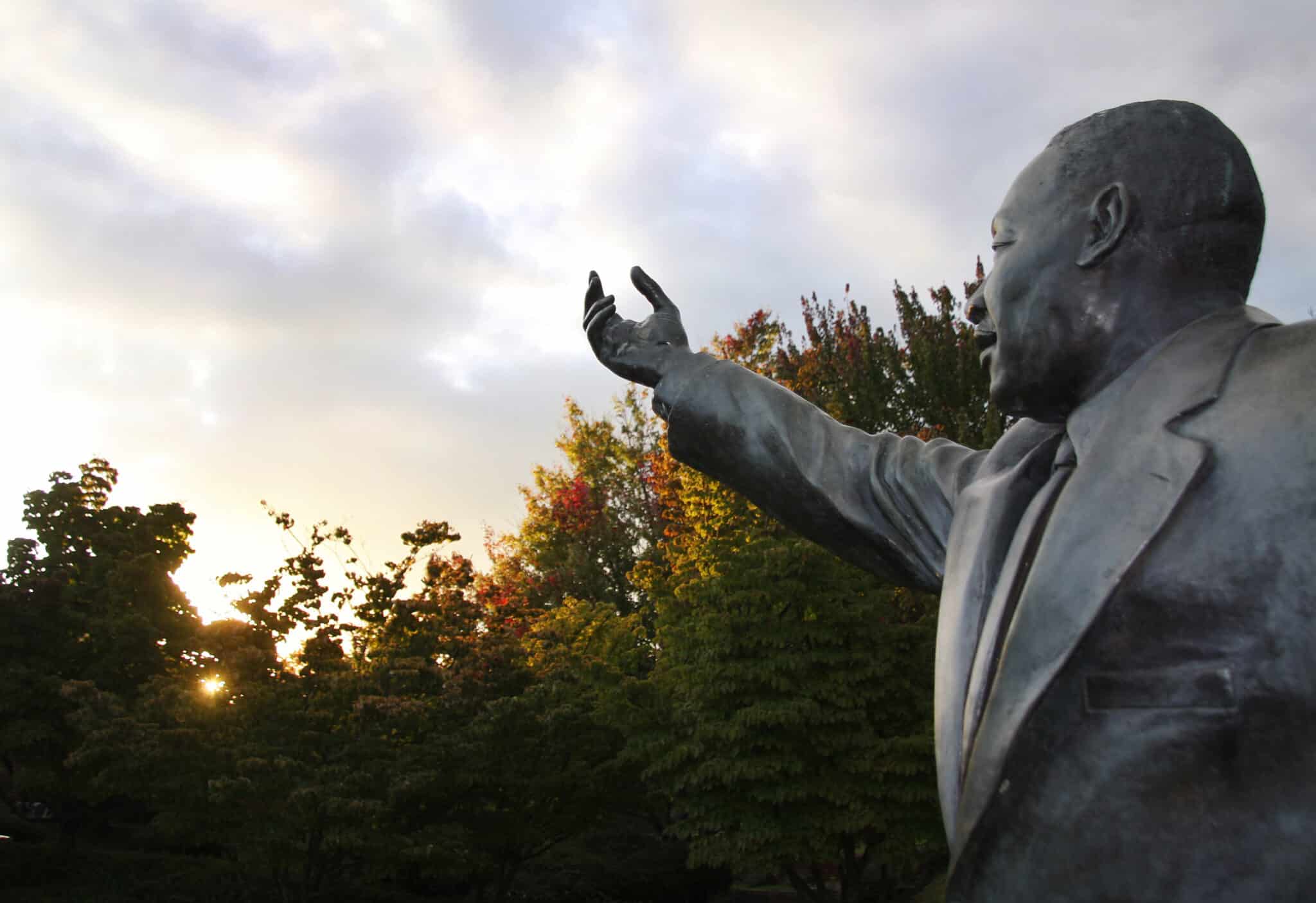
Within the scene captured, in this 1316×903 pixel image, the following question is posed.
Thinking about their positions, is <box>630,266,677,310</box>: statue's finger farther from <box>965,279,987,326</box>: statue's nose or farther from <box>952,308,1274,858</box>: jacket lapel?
<box>952,308,1274,858</box>: jacket lapel

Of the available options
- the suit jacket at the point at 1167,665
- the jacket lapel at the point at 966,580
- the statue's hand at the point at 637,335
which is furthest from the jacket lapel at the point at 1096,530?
the statue's hand at the point at 637,335

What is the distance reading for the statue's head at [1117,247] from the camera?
6.29 feet

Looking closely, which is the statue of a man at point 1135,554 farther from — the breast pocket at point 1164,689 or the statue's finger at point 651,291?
the statue's finger at point 651,291

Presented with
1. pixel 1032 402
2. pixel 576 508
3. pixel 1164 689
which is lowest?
pixel 1164 689

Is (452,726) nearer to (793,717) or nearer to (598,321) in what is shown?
(793,717)

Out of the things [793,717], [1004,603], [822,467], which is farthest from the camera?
[793,717]

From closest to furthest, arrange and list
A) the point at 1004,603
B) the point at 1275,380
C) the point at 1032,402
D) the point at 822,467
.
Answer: the point at 1275,380 < the point at 1004,603 < the point at 1032,402 < the point at 822,467

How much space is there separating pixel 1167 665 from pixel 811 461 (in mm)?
1004

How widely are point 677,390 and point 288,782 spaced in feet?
38.5

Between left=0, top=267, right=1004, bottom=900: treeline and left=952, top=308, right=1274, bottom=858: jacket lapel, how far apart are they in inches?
458

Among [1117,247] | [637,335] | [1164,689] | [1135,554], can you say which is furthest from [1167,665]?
[637,335]

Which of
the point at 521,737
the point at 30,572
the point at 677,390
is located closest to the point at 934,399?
the point at 521,737

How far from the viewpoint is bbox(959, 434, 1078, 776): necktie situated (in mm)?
1824

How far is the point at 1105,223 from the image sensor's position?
77.1 inches
